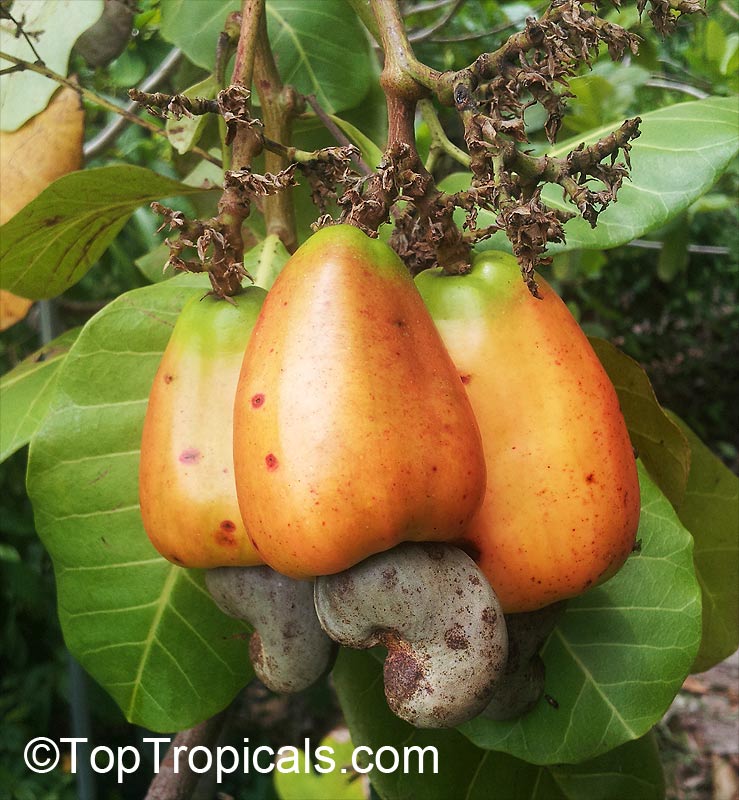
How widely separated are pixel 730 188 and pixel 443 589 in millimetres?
2320

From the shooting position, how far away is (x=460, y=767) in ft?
2.96

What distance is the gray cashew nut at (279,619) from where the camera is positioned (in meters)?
0.59

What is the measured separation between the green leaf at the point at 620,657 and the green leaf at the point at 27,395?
0.52 m

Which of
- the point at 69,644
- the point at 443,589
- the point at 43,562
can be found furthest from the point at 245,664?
the point at 43,562

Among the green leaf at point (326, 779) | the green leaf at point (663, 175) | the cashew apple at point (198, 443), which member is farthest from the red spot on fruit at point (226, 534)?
the green leaf at point (326, 779)

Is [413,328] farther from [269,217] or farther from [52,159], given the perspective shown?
[52,159]

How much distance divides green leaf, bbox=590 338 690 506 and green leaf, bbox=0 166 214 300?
0.42 meters

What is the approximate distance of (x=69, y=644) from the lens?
0.82m

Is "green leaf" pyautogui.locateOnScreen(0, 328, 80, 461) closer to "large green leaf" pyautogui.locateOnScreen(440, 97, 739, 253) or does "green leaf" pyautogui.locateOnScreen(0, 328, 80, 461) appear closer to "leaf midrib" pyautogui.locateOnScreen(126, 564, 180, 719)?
"leaf midrib" pyautogui.locateOnScreen(126, 564, 180, 719)

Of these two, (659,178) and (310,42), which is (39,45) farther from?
(659,178)

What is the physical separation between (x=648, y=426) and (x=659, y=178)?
0.23 metres

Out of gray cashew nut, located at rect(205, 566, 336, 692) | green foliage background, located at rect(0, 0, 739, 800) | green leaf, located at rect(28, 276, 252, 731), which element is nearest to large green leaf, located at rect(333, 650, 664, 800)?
green foliage background, located at rect(0, 0, 739, 800)

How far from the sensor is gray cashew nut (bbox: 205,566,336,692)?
1.94 ft

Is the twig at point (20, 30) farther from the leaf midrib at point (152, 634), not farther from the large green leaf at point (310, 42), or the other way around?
the leaf midrib at point (152, 634)
